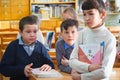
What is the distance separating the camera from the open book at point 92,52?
173 centimetres

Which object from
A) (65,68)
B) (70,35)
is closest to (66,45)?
(70,35)

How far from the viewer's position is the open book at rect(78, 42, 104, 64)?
5.67 feet

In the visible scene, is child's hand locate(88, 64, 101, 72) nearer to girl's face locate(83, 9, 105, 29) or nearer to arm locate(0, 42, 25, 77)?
girl's face locate(83, 9, 105, 29)

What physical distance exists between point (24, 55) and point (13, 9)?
465cm

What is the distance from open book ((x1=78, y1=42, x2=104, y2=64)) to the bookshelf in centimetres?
499

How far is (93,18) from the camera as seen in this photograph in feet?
5.71

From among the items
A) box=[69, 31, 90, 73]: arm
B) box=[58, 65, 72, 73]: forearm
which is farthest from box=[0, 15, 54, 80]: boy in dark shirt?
box=[69, 31, 90, 73]: arm

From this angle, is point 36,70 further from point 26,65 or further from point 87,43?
point 87,43

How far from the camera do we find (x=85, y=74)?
1748 mm

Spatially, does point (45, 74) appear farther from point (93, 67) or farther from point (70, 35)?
point (70, 35)

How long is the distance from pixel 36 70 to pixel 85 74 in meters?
0.52

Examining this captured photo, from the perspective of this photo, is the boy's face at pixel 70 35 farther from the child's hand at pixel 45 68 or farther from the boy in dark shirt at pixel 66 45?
the child's hand at pixel 45 68

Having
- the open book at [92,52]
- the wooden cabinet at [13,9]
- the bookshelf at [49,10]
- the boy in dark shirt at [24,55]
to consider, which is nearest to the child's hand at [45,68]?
the boy in dark shirt at [24,55]

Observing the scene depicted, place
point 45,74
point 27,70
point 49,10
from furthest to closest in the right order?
point 49,10 < point 27,70 < point 45,74
